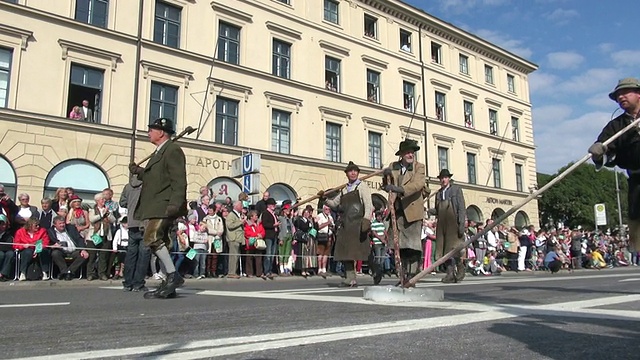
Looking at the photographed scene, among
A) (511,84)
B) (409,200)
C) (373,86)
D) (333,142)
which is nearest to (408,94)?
(373,86)

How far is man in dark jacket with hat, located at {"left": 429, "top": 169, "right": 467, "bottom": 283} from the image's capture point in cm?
1018

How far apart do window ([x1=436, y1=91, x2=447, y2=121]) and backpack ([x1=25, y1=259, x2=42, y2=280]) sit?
29.2 m

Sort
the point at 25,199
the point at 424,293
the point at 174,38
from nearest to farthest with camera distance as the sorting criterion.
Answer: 1. the point at 424,293
2. the point at 25,199
3. the point at 174,38

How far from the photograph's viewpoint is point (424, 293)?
220 inches

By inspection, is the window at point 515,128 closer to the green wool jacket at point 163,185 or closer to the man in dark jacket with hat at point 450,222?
the man in dark jacket with hat at point 450,222

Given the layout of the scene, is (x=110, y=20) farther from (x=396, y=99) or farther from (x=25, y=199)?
(x=396, y=99)

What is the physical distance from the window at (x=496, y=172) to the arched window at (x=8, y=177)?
103ft

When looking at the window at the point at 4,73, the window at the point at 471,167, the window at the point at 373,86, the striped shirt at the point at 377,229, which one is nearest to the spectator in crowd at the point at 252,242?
the striped shirt at the point at 377,229

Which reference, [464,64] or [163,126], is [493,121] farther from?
[163,126]

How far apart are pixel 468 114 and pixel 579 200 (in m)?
27.6

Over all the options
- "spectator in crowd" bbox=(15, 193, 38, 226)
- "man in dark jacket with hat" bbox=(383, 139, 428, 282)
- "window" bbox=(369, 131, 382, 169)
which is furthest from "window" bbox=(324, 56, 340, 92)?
"man in dark jacket with hat" bbox=(383, 139, 428, 282)

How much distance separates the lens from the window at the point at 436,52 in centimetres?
3706

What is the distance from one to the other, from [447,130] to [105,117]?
75.2 ft

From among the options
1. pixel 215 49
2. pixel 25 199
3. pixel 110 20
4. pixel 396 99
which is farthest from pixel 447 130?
pixel 25 199
